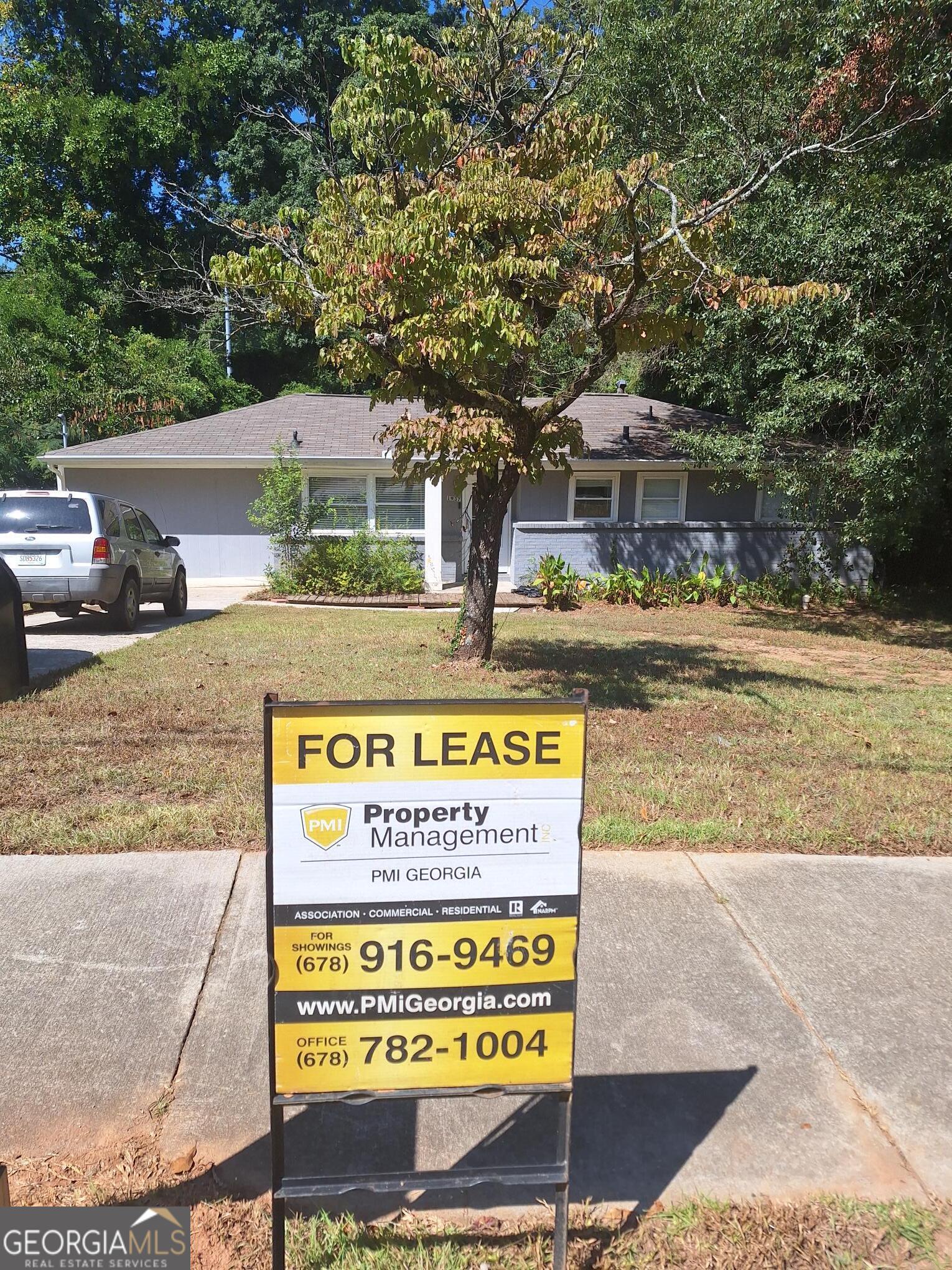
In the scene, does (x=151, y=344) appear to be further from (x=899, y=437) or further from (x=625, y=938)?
(x=625, y=938)

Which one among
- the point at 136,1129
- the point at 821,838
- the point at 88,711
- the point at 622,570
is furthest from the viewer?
the point at 622,570

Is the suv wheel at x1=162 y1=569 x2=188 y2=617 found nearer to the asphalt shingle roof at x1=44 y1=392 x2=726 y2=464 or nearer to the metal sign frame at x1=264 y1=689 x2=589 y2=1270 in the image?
the asphalt shingle roof at x1=44 y1=392 x2=726 y2=464

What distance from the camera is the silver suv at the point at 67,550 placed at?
11.3 meters

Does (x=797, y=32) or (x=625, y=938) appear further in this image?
(x=797, y=32)

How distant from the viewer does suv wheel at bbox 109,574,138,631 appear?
12055 mm

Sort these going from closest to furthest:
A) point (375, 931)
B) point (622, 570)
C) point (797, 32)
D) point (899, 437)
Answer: point (375, 931) < point (899, 437) < point (797, 32) < point (622, 570)

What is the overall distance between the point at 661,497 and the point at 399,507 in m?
5.41

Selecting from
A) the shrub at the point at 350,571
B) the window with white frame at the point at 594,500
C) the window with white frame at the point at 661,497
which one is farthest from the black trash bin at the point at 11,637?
the window with white frame at the point at 661,497

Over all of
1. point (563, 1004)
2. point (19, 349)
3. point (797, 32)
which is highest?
point (797, 32)

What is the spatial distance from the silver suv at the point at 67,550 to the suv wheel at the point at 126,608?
0.04 ft

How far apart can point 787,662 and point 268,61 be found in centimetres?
3029

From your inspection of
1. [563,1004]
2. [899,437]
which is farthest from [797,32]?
[563,1004]

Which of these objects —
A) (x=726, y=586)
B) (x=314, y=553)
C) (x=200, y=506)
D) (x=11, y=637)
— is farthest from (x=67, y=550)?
(x=726, y=586)

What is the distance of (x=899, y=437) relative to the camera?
13.3 meters
